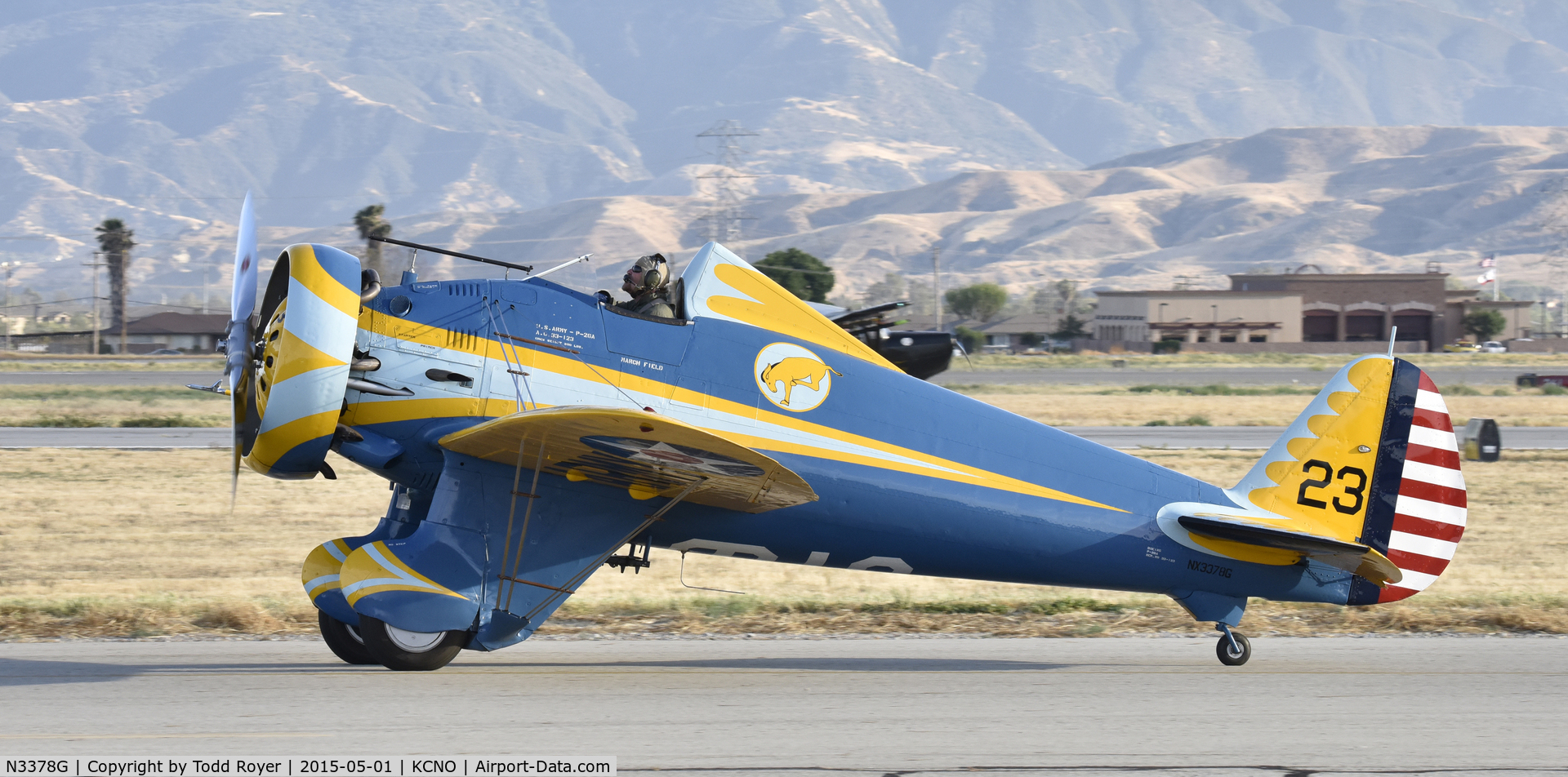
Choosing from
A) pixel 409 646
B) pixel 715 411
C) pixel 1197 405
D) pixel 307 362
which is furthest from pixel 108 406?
pixel 715 411

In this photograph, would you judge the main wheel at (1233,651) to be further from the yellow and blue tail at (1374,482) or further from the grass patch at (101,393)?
the grass patch at (101,393)

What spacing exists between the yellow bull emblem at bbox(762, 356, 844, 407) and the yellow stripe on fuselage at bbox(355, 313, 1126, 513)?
19 centimetres

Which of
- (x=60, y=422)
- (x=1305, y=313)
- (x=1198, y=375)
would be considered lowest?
(x=60, y=422)

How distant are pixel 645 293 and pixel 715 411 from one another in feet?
3.05

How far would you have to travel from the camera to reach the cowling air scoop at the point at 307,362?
806 centimetres

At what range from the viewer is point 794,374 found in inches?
350

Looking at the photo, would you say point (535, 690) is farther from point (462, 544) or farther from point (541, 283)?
point (541, 283)

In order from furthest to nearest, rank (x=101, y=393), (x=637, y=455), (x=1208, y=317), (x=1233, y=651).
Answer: (x=1208, y=317) → (x=101, y=393) → (x=1233, y=651) → (x=637, y=455)

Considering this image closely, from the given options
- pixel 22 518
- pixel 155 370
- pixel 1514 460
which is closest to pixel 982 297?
pixel 155 370

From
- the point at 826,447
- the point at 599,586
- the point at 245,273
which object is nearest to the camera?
the point at 826,447

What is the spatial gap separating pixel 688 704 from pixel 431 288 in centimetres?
312

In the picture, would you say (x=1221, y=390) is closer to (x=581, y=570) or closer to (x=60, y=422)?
(x=60, y=422)

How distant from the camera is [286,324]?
26.4 ft

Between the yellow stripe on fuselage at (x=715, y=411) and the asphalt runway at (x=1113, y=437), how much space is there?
18939 mm
